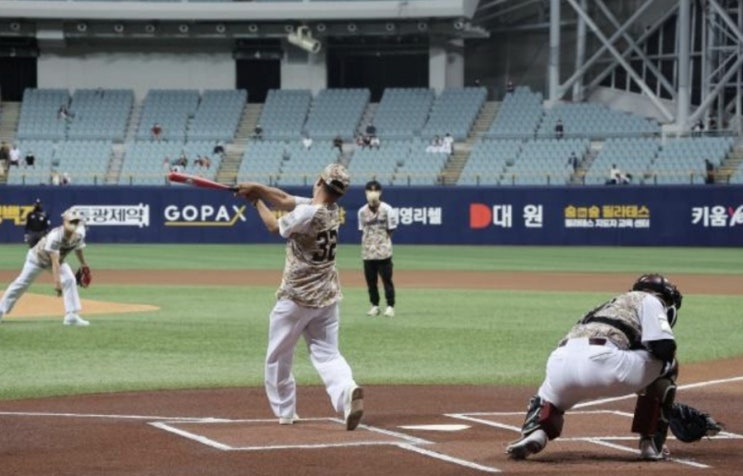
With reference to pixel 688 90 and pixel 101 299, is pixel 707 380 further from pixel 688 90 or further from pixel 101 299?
pixel 688 90

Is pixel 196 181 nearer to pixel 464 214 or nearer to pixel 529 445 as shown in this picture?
pixel 529 445

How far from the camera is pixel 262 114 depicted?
62.7 m

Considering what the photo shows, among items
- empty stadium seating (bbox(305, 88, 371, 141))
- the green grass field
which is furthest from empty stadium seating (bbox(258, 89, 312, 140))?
the green grass field

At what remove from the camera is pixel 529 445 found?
9555mm

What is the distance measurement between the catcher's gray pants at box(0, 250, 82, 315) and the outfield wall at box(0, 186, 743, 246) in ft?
95.2

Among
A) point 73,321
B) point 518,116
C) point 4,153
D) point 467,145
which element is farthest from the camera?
point 518,116

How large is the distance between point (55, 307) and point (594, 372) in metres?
16.5

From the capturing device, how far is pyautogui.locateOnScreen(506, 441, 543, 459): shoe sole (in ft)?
31.3

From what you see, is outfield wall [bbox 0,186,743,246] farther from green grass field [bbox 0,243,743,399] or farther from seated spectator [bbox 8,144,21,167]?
green grass field [bbox 0,243,743,399]

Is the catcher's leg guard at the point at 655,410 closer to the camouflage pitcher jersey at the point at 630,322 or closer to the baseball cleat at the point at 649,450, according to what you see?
the baseball cleat at the point at 649,450

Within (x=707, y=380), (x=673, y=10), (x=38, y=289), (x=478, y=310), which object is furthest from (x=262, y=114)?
(x=707, y=380)

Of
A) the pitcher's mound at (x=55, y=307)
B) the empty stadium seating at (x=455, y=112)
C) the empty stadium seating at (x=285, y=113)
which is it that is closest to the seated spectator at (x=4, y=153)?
the empty stadium seating at (x=285, y=113)

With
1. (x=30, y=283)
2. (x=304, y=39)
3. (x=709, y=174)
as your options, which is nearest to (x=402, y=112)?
(x=304, y=39)

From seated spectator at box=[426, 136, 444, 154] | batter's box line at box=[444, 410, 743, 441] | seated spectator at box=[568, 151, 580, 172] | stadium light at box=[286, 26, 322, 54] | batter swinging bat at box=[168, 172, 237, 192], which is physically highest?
stadium light at box=[286, 26, 322, 54]
